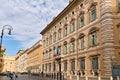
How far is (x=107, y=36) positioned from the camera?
28.6 metres

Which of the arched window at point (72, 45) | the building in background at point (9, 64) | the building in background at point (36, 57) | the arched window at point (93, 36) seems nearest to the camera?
the arched window at point (93, 36)

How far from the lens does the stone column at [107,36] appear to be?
92.3 ft

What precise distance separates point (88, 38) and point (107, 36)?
5949mm

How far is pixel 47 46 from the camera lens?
201 feet

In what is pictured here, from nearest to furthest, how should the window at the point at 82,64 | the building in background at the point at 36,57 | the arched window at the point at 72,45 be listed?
the window at the point at 82,64 < the arched window at the point at 72,45 < the building in background at the point at 36,57

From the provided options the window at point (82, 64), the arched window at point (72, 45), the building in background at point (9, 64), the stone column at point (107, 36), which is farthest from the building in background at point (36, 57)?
the building in background at point (9, 64)

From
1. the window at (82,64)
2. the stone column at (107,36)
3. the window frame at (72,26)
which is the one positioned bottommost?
the window at (82,64)

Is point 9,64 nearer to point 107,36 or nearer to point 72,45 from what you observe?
point 72,45

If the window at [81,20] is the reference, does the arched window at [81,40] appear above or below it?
below

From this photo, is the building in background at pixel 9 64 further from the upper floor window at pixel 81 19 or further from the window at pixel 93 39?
the window at pixel 93 39

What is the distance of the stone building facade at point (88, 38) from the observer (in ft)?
93.8

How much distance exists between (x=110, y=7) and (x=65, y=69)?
18.9 metres

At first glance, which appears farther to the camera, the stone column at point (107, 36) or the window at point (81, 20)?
the window at point (81, 20)

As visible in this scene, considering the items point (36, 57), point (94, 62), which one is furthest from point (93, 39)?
point (36, 57)
